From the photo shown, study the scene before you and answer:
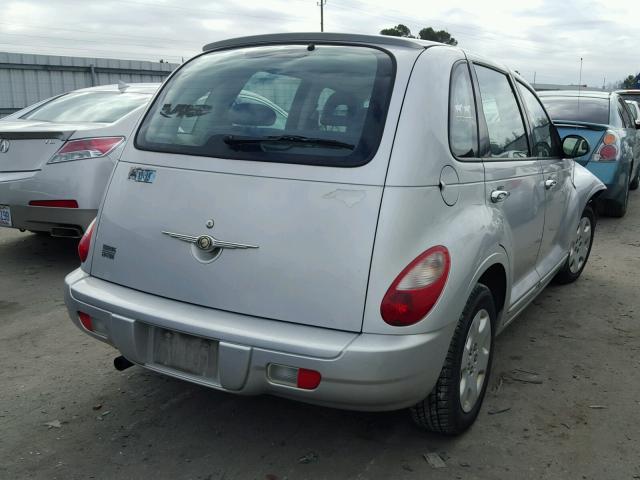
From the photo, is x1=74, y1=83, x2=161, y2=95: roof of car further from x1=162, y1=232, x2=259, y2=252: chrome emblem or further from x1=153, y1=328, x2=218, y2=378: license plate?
x1=153, y1=328, x2=218, y2=378: license plate

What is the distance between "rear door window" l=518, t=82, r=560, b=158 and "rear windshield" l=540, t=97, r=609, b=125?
165 inches

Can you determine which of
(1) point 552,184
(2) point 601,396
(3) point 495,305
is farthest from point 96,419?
(1) point 552,184

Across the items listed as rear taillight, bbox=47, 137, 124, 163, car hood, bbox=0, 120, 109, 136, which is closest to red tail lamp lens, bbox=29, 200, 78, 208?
rear taillight, bbox=47, 137, 124, 163

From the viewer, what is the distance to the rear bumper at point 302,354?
226cm

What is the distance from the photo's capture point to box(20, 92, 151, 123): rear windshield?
578 cm

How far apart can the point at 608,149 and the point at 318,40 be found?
579 cm

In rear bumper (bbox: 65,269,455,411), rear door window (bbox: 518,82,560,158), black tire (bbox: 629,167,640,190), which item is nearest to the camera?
rear bumper (bbox: 65,269,455,411)

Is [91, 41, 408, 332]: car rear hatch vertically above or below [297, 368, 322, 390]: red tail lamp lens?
above

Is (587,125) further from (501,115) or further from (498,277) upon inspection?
(498,277)

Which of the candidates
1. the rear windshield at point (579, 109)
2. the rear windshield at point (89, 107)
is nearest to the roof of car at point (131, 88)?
the rear windshield at point (89, 107)

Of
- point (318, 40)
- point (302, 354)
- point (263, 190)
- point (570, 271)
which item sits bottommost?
point (570, 271)

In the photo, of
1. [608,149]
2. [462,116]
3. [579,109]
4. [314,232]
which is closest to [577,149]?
[462,116]

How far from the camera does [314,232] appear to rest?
2.39 meters

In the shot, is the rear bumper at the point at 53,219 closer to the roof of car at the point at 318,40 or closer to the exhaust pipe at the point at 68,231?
the exhaust pipe at the point at 68,231
